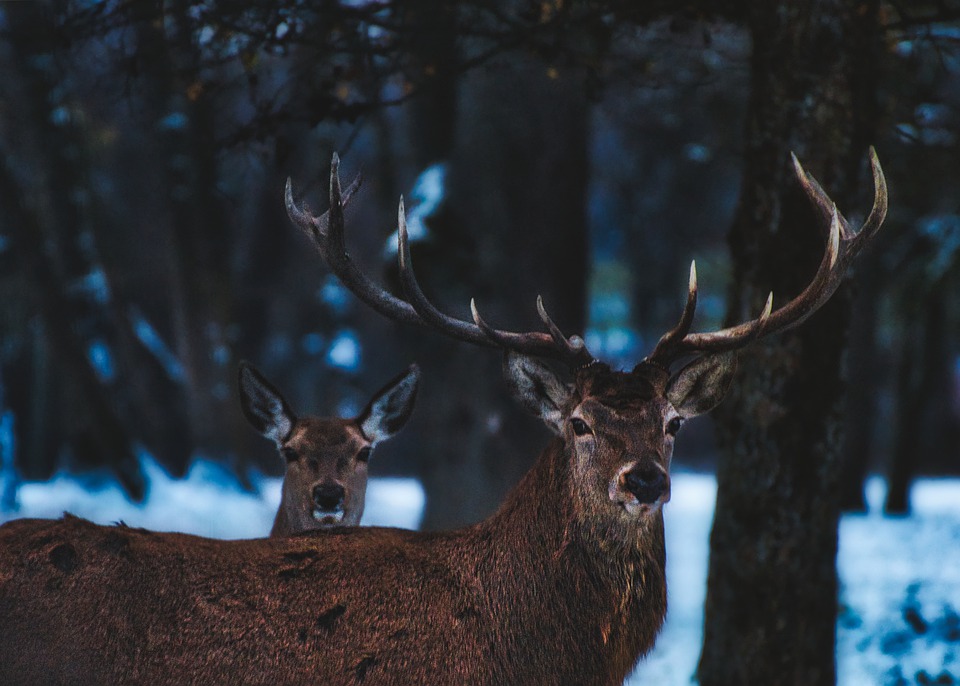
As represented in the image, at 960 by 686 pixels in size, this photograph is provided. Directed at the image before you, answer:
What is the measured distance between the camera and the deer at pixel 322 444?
7355 millimetres

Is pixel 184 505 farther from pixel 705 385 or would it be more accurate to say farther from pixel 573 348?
pixel 705 385

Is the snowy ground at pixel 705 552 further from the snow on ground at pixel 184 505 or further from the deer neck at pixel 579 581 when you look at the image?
the deer neck at pixel 579 581

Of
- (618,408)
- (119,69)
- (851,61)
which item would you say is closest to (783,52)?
(851,61)

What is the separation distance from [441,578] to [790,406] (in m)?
2.81

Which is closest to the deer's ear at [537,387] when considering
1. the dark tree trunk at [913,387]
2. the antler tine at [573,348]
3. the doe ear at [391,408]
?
the antler tine at [573,348]

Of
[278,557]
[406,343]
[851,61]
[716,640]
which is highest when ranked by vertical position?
[851,61]

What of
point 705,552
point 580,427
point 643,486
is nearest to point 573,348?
point 580,427

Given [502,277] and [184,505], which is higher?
[502,277]

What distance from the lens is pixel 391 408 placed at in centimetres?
786

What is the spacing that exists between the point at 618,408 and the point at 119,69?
172 inches

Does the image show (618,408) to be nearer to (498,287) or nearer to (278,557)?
(278,557)

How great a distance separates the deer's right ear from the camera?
7.66 meters

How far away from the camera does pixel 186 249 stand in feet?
55.6

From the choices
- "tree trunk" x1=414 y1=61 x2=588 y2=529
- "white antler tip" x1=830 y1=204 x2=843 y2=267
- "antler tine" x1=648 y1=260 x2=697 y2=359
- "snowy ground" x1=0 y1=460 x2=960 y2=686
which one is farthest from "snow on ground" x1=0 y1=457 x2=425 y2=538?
"white antler tip" x1=830 y1=204 x2=843 y2=267
